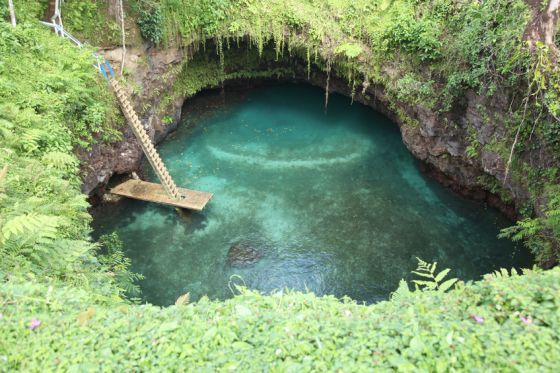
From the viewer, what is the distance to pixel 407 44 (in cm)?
1330

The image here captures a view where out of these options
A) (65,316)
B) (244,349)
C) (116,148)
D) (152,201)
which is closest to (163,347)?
(244,349)

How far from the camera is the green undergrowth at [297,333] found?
4344mm

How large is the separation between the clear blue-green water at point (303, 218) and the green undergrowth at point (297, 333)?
521 centimetres

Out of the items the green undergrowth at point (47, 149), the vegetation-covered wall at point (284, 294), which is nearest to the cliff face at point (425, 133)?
the vegetation-covered wall at point (284, 294)

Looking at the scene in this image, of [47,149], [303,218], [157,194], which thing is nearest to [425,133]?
[303,218]

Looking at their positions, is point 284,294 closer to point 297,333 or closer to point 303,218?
point 297,333

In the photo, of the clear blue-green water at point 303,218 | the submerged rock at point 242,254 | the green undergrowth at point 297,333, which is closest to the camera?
the green undergrowth at point 297,333

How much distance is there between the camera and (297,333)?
474 cm

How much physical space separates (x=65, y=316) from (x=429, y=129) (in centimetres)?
1177

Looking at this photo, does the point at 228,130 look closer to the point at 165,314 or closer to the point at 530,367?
the point at 165,314

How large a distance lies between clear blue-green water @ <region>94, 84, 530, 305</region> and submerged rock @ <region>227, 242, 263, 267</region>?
7cm

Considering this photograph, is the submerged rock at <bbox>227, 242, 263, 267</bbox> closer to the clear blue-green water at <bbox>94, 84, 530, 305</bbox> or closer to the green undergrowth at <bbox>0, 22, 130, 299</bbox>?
the clear blue-green water at <bbox>94, 84, 530, 305</bbox>

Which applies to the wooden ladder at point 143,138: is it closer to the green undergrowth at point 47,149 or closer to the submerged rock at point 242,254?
the green undergrowth at point 47,149

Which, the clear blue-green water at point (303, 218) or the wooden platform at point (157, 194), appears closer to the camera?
the clear blue-green water at point (303, 218)
